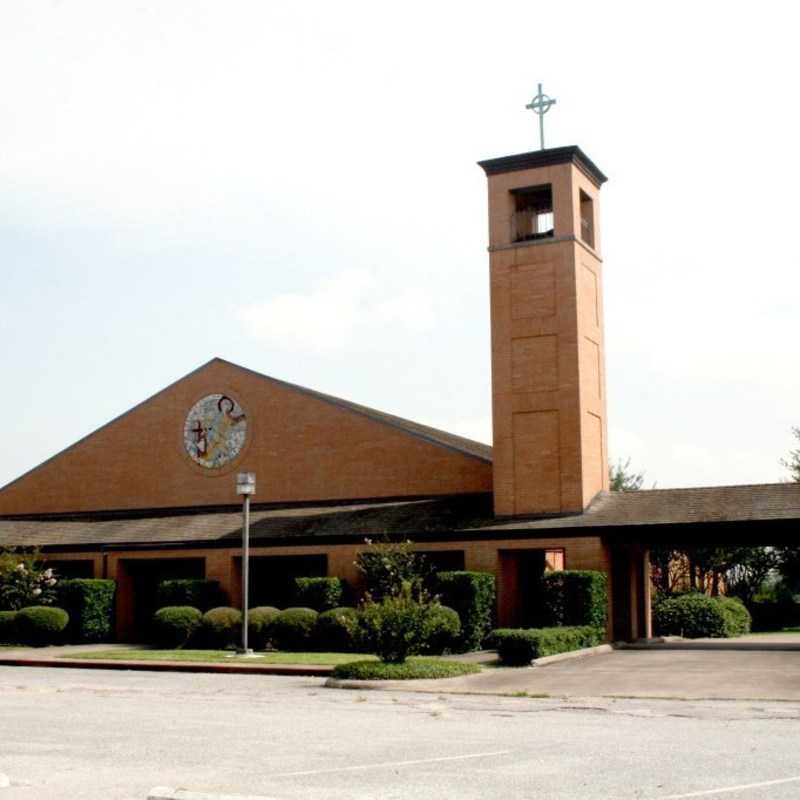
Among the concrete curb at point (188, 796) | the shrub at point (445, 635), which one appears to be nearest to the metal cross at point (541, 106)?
the shrub at point (445, 635)

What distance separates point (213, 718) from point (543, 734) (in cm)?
451

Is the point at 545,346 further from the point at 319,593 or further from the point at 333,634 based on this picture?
the point at 333,634

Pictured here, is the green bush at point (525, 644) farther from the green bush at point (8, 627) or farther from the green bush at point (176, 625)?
the green bush at point (8, 627)

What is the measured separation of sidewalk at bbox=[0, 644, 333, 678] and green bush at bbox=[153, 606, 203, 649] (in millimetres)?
1617

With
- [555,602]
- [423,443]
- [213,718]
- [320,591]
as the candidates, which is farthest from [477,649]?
[213,718]

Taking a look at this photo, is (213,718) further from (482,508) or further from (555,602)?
(482,508)

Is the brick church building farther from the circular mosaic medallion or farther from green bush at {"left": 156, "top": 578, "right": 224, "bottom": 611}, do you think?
green bush at {"left": 156, "top": 578, "right": 224, "bottom": 611}

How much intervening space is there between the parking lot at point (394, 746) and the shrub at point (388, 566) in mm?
11072

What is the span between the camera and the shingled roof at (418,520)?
29.5 metres

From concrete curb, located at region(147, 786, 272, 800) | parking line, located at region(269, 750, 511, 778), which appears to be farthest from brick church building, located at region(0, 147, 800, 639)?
concrete curb, located at region(147, 786, 272, 800)

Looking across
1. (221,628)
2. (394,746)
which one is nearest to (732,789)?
(394,746)

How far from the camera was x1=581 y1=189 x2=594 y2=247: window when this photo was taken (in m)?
34.9

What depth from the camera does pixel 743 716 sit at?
595 inches

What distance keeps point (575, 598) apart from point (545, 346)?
303 inches
